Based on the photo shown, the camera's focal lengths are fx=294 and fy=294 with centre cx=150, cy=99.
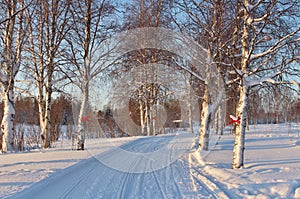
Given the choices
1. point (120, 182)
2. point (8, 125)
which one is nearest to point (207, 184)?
point (120, 182)

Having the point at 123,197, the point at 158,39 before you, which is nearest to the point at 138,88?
the point at 158,39

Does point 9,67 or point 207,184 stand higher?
point 9,67

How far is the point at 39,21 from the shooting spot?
14305mm

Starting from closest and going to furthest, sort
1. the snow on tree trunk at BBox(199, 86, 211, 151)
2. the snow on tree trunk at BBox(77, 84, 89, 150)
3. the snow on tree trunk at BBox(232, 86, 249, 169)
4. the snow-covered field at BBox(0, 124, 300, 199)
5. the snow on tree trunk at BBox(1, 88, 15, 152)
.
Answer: the snow-covered field at BBox(0, 124, 300, 199), the snow on tree trunk at BBox(232, 86, 249, 169), the snow on tree trunk at BBox(1, 88, 15, 152), the snow on tree trunk at BBox(199, 86, 211, 151), the snow on tree trunk at BBox(77, 84, 89, 150)

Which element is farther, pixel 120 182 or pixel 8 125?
pixel 8 125

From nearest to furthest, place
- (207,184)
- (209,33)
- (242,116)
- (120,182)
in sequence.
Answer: (207,184) < (120,182) < (242,116) < (209,33)

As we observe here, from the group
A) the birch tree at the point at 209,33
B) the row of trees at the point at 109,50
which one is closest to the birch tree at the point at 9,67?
the row of trees at the point at 109,50

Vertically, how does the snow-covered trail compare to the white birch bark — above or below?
below

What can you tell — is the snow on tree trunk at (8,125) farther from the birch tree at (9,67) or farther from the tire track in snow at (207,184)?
the tire track in snow at (207,184)

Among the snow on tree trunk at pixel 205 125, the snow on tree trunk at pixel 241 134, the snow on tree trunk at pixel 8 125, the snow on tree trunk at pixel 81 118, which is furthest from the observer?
the snow on tree trunk at pixel 81 118

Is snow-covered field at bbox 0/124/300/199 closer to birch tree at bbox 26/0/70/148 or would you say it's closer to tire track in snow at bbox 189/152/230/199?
tire track in snow at bbox 189/152/230/199

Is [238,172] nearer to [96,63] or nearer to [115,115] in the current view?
[96,63]

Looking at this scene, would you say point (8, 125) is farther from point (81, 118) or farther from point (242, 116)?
point (242, 116)

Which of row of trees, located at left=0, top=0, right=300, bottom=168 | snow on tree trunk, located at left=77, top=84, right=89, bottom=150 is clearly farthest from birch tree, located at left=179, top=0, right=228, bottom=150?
snow on tree trunk, located at left=77, top=84, right=89, bottom=150
